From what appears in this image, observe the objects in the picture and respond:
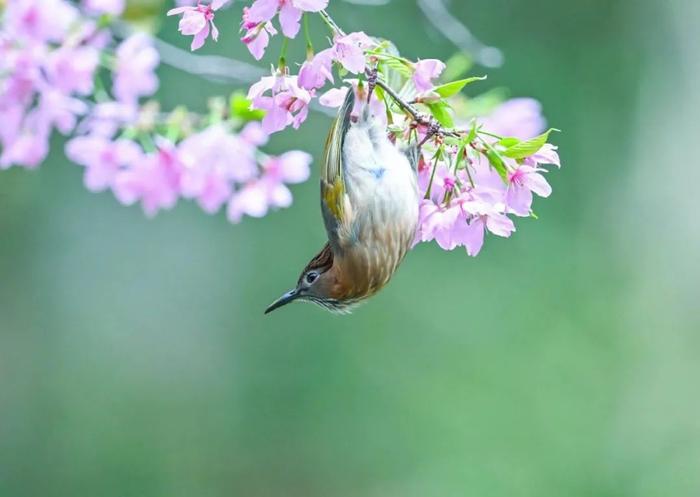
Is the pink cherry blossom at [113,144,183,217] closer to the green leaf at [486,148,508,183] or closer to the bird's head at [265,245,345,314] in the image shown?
the bird's head at [265,245,345,314]

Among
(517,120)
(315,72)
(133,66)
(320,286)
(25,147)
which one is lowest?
(320,286)

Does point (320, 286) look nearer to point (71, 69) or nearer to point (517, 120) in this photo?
point (71, 69)

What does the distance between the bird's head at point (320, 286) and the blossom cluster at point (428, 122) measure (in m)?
0.36

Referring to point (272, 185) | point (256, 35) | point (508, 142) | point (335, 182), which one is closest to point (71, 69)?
point (272, 185)

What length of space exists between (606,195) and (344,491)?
6.79 ft

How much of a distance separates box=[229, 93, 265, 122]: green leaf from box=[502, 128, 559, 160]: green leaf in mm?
703

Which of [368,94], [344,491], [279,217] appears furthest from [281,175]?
[344,491]

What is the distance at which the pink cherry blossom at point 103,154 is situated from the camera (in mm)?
1990

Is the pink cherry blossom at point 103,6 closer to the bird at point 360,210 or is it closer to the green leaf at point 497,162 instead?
the bird at point 360,210

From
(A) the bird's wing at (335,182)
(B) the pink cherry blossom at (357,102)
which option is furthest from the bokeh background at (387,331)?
(B) the pink cherry blossom at (357,102)

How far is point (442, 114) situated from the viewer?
122 centimetres

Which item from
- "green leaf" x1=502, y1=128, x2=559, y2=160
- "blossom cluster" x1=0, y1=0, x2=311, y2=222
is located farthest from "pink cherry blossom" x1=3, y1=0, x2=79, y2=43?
"green leaf" x1=502, y1=128, x2=559, y2=160

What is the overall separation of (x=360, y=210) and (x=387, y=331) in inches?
143

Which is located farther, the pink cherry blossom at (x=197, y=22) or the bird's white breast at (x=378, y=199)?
the bird's white breast at (x=378, y=199)
